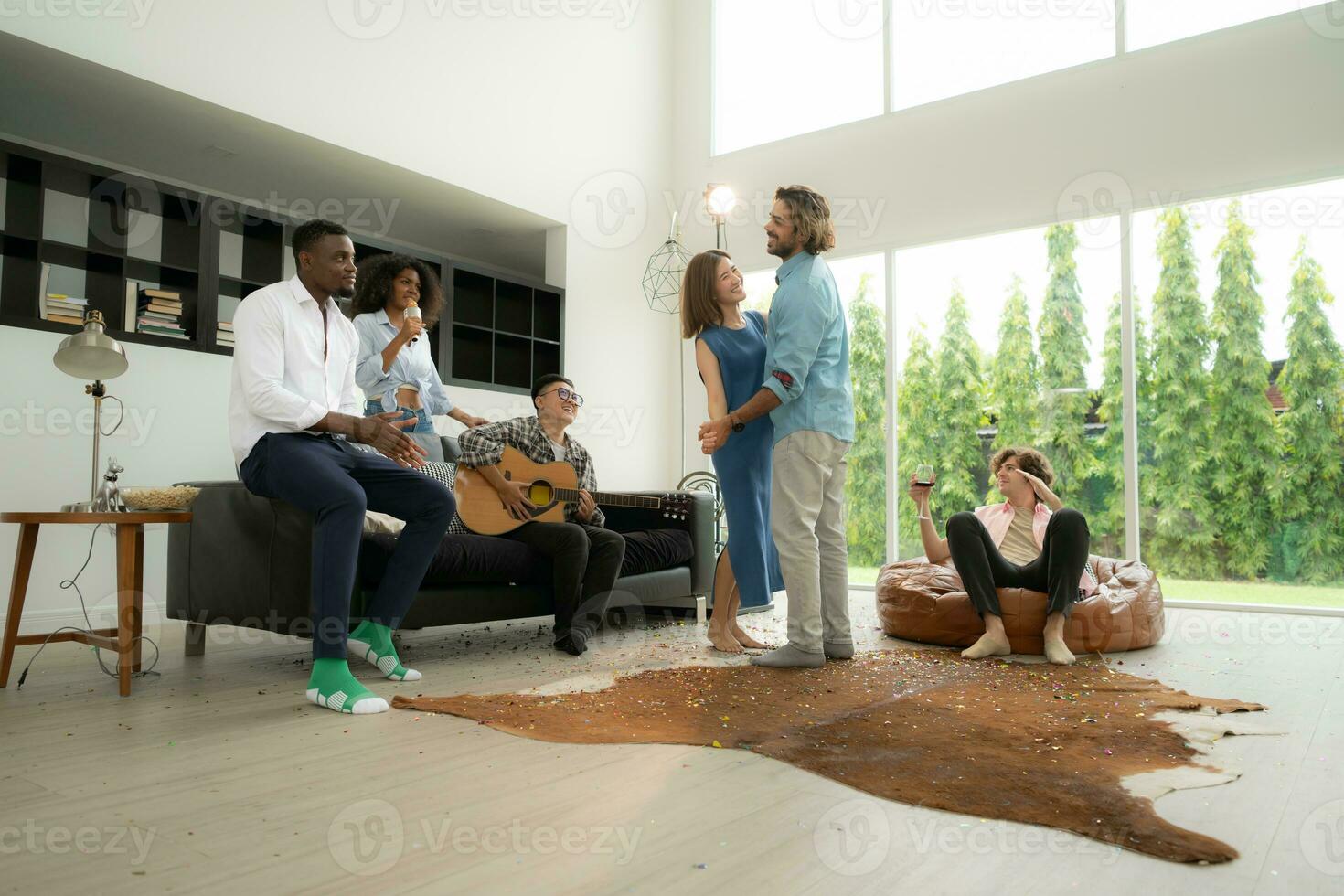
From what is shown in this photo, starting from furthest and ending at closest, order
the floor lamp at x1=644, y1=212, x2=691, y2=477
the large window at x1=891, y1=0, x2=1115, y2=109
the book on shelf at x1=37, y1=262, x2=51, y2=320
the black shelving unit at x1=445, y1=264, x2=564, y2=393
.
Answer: the floor lamp at x1=644, y1=212, x2=691, y2=477 < the black shelving unit at x1=445, y1=264, x2=564, y2=393 < the large window at x1=891, y1=0, x2=1115, y2=109 < the book on shelf at x1=37, y1=262, x2=51, y2=320

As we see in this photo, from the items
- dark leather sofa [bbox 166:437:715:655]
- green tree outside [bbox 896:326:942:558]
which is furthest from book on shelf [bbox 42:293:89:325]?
green tree outside [bbox 896:326:942:558]

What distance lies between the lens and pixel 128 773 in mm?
1682

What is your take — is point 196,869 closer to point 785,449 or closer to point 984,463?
point 785,449

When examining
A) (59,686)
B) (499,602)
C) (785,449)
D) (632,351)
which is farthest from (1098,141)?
(59,686)

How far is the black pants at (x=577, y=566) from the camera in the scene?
10.6 ft

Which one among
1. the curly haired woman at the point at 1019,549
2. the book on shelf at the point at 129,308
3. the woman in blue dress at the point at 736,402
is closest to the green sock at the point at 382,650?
the woman in blue dress at the point at 736,402

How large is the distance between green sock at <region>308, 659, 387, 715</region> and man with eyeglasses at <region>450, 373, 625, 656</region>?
1.00 metres

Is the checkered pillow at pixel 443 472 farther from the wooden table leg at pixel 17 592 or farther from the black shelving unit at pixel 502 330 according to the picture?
the black shelving unit at pixel 502 330

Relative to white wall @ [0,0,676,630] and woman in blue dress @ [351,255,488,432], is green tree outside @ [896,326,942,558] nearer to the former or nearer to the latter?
white wall @ [0,0,676,630]

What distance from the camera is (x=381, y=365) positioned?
3600mm

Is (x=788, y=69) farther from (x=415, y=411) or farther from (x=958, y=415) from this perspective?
(x=415, y=411)

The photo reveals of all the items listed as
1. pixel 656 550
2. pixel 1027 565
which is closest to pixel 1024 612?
pixel 1027 565

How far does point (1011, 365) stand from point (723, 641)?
3.60 m

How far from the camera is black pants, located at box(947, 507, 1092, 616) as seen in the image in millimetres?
3025
